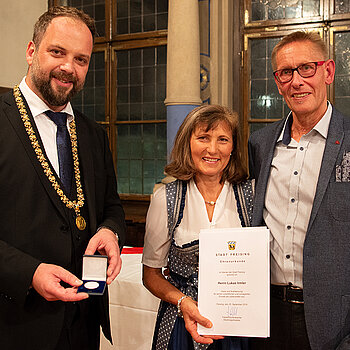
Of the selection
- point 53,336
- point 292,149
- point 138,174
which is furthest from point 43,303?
point 138,174

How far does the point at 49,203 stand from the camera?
167 centimetres

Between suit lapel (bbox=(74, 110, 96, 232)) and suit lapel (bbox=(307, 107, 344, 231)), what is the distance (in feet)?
2.80

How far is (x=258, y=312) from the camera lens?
166 centimetres

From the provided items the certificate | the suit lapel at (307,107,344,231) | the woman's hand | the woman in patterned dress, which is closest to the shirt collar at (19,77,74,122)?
the woman in patterned dress

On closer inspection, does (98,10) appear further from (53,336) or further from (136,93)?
(53,336)

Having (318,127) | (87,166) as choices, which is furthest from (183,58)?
(87,166)

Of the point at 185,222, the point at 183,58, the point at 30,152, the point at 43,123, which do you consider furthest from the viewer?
the point at 183,58

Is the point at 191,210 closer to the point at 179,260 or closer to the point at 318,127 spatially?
the point at 179,260

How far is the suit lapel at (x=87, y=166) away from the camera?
181 cm

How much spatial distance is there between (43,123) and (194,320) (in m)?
0.96

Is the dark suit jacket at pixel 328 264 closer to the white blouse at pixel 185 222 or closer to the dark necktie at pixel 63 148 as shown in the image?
the white blouse at pixel 185 222

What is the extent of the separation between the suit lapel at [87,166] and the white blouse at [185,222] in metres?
0.25

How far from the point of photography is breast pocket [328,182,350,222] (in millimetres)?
1729

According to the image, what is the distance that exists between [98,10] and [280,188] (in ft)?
16.8
